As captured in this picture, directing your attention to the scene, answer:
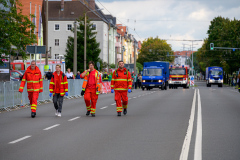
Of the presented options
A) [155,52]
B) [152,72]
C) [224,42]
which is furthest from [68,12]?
[152,72]

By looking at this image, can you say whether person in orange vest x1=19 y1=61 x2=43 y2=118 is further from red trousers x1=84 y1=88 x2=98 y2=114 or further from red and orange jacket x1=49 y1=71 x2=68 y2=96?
red trousers x1=84 y1=88 x2=98 y2=114

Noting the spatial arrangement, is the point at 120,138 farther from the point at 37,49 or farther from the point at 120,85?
the point at 37,49

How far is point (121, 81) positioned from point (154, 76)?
3426cm

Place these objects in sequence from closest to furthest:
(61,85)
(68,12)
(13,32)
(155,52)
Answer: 1. (61,85)
2. (13,32)
3. (68,12)
4. (155,52)

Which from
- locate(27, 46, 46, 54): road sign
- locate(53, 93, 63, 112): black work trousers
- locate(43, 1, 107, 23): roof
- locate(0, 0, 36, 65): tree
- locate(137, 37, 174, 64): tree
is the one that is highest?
locate(43, 1, 107, 23): roof

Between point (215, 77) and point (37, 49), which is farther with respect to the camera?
point (215, 77)

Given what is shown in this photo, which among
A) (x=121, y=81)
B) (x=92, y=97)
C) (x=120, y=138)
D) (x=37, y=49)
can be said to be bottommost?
(x=120, y=138)

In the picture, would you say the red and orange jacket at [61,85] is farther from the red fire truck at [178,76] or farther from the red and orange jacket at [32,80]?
the red fire truck at [178,76]

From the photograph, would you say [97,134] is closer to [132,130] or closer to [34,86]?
[132,130]

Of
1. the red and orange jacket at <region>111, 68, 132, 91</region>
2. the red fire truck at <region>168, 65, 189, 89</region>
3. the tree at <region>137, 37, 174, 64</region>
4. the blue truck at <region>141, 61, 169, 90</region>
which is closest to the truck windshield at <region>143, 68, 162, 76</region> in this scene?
the blue truck at <region>141, 61, 169, 90</region>

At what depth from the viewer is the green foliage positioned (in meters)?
76.5

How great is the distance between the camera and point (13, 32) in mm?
23422

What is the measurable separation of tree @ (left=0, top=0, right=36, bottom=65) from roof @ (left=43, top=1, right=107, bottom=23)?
236 ft

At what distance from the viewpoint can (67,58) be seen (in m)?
70.7
